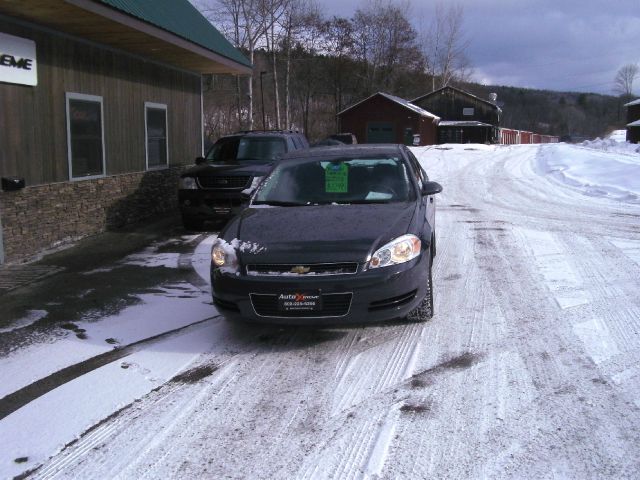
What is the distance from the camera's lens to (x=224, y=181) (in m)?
10.4

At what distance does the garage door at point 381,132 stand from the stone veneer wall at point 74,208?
132 feet

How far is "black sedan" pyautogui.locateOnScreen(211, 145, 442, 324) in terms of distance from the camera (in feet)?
14.6

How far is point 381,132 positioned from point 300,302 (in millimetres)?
48987

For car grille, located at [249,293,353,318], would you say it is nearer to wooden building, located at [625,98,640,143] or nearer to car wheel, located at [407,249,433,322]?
car wheel, located at [407,249,433,322]

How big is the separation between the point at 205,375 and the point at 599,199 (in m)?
12.8

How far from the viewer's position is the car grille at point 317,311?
14.6 ft

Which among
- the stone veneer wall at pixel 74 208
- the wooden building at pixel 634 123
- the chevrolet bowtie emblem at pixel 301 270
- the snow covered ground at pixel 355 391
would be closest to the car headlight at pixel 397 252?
the chevrolet bowtie emblem at pixel 301 270

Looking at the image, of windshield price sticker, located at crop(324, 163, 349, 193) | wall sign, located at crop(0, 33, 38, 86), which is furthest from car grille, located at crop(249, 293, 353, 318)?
wall sign, located at crop(0, 33, 38, 86)

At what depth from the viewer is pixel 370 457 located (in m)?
3.15

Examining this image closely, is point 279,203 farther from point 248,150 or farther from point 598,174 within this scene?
point 598,174

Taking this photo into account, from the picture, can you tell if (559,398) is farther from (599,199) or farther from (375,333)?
(599,199)

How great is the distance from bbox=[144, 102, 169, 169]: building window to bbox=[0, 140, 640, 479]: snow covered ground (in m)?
Answer: 6.57

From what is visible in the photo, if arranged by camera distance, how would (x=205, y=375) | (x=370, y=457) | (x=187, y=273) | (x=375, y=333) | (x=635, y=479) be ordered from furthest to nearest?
(x=187, y=273) < (x=375, y=333) < (x=205, y=375) < (x=370, y=457) < (x=635, y=479)

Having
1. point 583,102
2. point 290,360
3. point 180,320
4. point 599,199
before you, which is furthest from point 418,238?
point 583,102
